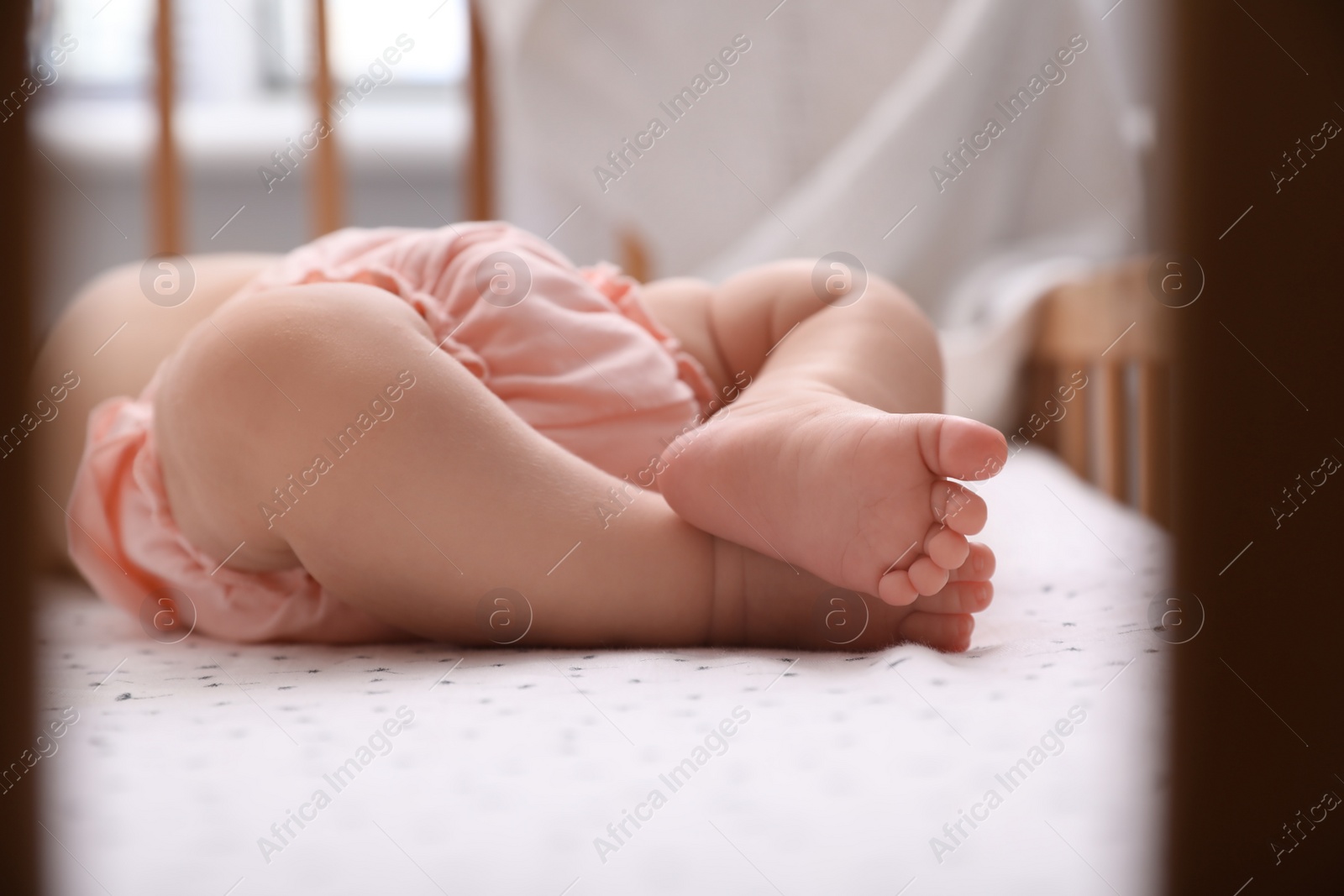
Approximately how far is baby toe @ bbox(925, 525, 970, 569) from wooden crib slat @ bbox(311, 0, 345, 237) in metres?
0.99

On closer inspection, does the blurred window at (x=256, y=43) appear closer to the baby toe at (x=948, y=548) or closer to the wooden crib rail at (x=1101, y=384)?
the wooden crib rail at (x=1101, y=384)

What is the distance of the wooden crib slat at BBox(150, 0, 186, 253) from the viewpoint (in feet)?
3.92

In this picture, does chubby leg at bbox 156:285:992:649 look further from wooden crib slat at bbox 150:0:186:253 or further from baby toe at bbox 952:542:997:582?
wooden crib slat at bbox 150:0:186:253

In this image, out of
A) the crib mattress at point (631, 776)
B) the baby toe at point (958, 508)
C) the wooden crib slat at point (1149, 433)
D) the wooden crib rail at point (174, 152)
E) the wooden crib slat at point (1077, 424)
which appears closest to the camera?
the crib mattress at point (631, 776)

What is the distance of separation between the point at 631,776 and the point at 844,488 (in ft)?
0.50

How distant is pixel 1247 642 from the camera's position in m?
0.23

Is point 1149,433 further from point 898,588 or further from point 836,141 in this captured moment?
point 836,141

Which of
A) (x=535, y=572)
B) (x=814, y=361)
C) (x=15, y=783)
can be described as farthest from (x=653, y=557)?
(x=15, y=783)

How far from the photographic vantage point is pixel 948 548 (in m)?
0.41

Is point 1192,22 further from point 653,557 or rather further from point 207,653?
point 207,653

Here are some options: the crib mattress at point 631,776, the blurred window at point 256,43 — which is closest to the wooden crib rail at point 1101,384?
the crib mattress at point 631,776

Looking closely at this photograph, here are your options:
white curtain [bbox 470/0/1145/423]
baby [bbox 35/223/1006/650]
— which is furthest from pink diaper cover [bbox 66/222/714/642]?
white curtain [bbox 470/0/1145/423]

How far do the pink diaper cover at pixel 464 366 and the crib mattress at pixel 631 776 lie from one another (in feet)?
0.37

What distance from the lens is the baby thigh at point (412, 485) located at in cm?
47
